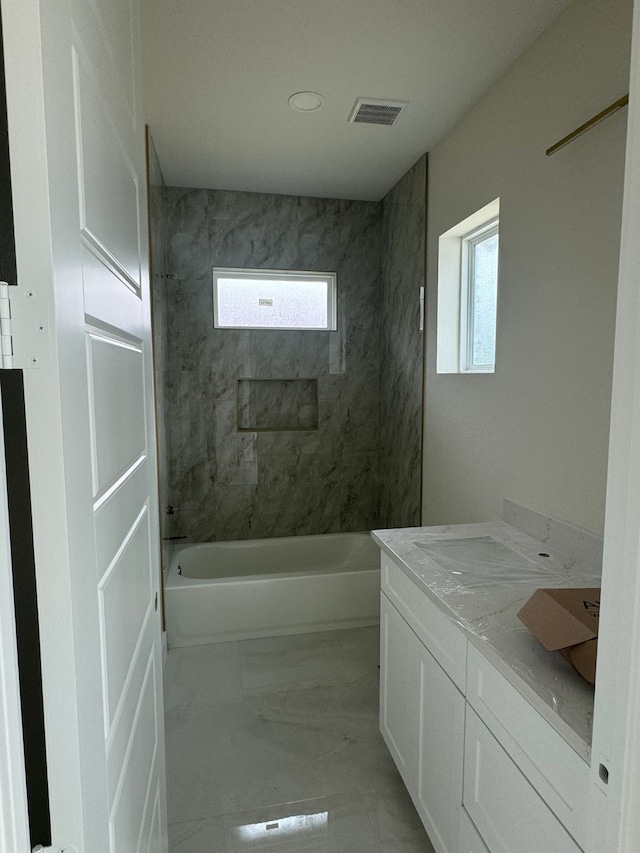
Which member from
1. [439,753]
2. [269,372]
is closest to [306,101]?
[269,372]

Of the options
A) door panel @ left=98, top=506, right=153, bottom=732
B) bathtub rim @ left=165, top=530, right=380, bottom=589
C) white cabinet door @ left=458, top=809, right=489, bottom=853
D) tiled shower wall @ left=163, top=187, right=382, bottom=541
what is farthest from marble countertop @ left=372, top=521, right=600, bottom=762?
tiled shower wall @ left=163, top=187, right=382, bottom=541

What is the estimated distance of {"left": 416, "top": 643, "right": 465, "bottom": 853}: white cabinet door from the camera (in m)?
1.24

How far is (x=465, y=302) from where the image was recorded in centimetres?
254

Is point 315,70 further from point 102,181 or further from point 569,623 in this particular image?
point 569,623

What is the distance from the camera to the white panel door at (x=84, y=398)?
0.51 meters

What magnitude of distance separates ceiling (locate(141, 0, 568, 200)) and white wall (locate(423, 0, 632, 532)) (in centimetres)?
16

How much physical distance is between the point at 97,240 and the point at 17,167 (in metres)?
0.23

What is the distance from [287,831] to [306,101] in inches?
112

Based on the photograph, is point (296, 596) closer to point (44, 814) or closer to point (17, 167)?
point (44, 814)

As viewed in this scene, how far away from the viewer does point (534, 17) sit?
5.37 ft

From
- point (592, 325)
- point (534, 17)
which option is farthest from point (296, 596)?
point (534, 17)

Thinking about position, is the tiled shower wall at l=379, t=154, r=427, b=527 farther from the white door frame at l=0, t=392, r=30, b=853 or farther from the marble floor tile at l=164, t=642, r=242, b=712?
the white door frame at l=0, t=392, r=30, b=853

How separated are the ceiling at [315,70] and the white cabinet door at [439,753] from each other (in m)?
2.12

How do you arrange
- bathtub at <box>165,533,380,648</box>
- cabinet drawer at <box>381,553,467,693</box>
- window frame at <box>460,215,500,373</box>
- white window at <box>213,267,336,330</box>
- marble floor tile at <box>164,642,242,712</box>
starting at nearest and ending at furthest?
cabinet drawer at <box>381,553,467,693</box>
marble floor tile at <box>164,642,242,712</box>
window frame at <box>460,215,500,373</box>
bathtub at <box>165,533,380,648</box>
white window at <box>213,267,336,330</box>
